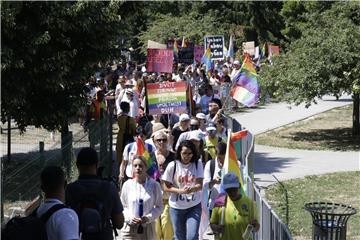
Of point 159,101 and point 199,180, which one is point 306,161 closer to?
point 159,101

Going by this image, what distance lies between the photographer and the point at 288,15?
52.3 m

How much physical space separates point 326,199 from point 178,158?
5.46m

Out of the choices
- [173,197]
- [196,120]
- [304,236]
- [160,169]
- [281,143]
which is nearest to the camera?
[173,197]

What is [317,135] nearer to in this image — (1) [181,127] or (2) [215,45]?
(2) [215,45]

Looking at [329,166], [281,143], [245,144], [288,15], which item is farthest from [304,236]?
[288,15]

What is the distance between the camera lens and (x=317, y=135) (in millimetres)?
21953

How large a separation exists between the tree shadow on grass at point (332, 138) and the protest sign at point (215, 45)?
7.00 meters

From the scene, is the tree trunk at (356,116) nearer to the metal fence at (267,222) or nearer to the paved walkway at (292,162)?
the paved walkway at (292,162)

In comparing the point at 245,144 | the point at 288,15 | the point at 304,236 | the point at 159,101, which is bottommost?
the point at 304,236

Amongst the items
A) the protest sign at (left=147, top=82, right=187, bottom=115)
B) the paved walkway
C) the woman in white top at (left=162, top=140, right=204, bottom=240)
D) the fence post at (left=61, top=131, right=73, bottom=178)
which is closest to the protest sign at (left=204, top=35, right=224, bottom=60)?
the paved walkway

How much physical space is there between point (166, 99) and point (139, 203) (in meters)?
6.24

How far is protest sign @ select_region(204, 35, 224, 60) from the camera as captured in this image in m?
28.0

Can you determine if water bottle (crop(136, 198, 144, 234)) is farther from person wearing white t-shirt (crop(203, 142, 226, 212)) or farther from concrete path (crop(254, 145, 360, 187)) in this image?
concrete path (crop(254, 145, 360, 187))

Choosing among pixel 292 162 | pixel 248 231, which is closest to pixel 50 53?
pixel 248 231
